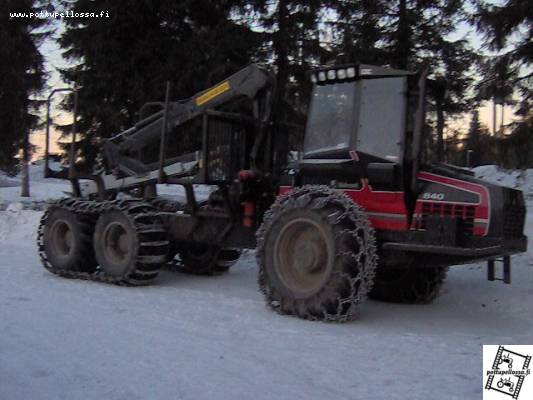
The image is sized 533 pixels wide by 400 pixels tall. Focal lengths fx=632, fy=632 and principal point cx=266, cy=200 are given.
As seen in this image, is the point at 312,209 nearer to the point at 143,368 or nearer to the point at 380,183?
the point at 380,183

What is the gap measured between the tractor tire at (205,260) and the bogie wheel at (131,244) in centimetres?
113

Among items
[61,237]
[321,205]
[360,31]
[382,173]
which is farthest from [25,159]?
[382,173]

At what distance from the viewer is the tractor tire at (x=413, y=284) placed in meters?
8.16

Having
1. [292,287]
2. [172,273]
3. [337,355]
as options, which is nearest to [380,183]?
[292,287]

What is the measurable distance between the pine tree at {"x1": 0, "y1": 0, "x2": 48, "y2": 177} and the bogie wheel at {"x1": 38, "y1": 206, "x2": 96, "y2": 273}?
1013cm

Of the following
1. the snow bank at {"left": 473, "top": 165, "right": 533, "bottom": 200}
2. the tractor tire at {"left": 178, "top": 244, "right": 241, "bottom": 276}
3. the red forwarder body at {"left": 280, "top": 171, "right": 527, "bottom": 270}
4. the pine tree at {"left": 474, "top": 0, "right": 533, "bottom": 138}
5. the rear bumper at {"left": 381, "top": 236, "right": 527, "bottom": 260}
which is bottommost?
the tractor tire at {"left": 178, "top": 244, "right": 241, "bottom": 276}

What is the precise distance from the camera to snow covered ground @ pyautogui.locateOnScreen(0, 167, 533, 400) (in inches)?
179

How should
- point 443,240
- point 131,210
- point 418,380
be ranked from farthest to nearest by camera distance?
point 131,210 → point 443,240 → point 418,380

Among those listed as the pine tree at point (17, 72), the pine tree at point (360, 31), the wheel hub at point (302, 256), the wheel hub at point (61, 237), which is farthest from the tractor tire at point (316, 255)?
the pine tree at point (17, 72)

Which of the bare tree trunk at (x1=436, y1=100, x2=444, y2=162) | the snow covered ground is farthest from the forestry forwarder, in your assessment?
the snow covered ground

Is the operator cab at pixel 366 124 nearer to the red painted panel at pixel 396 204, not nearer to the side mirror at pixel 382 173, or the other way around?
the side mirror at pixel 382 173

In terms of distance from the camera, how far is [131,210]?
920 centimetres

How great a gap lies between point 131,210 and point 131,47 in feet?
22.0

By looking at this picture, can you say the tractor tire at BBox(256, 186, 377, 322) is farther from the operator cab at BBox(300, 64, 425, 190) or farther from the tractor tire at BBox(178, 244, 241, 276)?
the tractor tire at BBox(178, 244, 241, 276)
